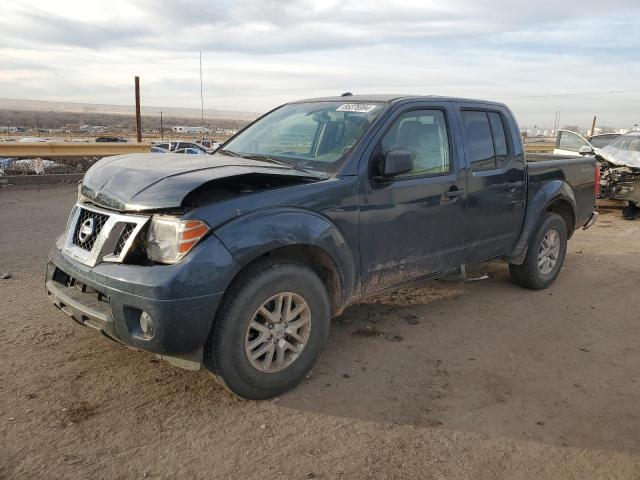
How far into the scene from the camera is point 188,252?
111 inches

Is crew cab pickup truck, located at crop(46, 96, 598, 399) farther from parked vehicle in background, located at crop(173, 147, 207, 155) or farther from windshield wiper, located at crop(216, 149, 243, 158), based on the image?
parked vehicle in background, located at crop(173, 147, 207, 155)

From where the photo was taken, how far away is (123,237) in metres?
3.00

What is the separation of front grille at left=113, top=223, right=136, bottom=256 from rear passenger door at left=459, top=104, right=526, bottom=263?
268cm

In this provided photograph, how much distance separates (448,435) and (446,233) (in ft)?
5.75

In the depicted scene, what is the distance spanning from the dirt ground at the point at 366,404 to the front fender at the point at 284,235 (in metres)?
0.81

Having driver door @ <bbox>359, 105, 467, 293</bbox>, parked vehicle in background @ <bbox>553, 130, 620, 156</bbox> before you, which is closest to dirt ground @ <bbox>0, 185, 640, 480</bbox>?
driver door @ <bbox>359, 105, 467, 293</bbox>

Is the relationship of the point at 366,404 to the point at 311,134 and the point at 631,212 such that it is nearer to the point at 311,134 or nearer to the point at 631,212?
the point at 311,134

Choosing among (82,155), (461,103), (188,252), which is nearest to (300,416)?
(188,252)

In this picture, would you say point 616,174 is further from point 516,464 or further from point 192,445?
point 192,445

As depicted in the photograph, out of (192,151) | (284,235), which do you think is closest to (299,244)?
(284,235)

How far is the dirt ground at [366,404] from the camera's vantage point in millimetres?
2668

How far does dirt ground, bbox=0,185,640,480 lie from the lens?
→ 2.67 meters

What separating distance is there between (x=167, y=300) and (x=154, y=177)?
78cm

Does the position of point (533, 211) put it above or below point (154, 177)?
below
